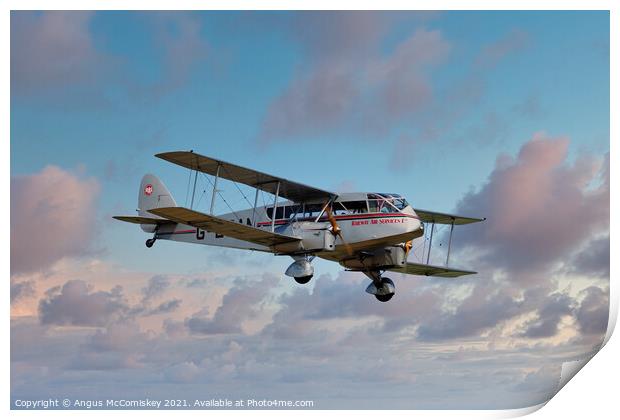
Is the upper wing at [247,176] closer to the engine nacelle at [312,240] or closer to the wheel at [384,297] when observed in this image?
the engine nacelle at [312,240]

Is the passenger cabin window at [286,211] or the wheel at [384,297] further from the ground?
the passenger cabin window at [286,211]

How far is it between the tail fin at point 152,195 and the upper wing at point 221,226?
643 centimetres

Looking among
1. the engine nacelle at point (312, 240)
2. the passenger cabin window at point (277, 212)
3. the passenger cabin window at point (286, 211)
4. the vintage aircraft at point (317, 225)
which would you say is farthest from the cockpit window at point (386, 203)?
the passenger cabin window at point (277, 212)

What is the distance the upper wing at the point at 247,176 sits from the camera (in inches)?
1139

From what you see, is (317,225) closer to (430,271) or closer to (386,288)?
(386,288)

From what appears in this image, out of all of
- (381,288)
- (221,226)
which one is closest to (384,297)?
(381,288)

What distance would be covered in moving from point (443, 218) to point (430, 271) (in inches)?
86.5

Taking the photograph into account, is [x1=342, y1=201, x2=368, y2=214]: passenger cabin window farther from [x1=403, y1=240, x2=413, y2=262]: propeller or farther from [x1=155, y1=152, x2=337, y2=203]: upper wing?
[x1=403, y1=240, x2=413, y2=262]: propeller

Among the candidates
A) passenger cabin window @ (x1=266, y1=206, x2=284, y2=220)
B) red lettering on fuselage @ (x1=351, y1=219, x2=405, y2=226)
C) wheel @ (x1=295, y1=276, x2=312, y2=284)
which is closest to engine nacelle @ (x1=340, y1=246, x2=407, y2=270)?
red lettering on fuselage @ (x1=351, y1=219, x2=405, y2=226)

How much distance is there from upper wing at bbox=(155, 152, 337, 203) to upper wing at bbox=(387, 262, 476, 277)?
16.2ft

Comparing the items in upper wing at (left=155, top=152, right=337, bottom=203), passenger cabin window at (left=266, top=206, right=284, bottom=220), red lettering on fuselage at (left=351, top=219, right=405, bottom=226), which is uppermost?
upper wing at (left=155, top=152, right=337, bottom=203)

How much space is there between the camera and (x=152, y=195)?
36.1 m

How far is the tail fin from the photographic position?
35719 millimetres
